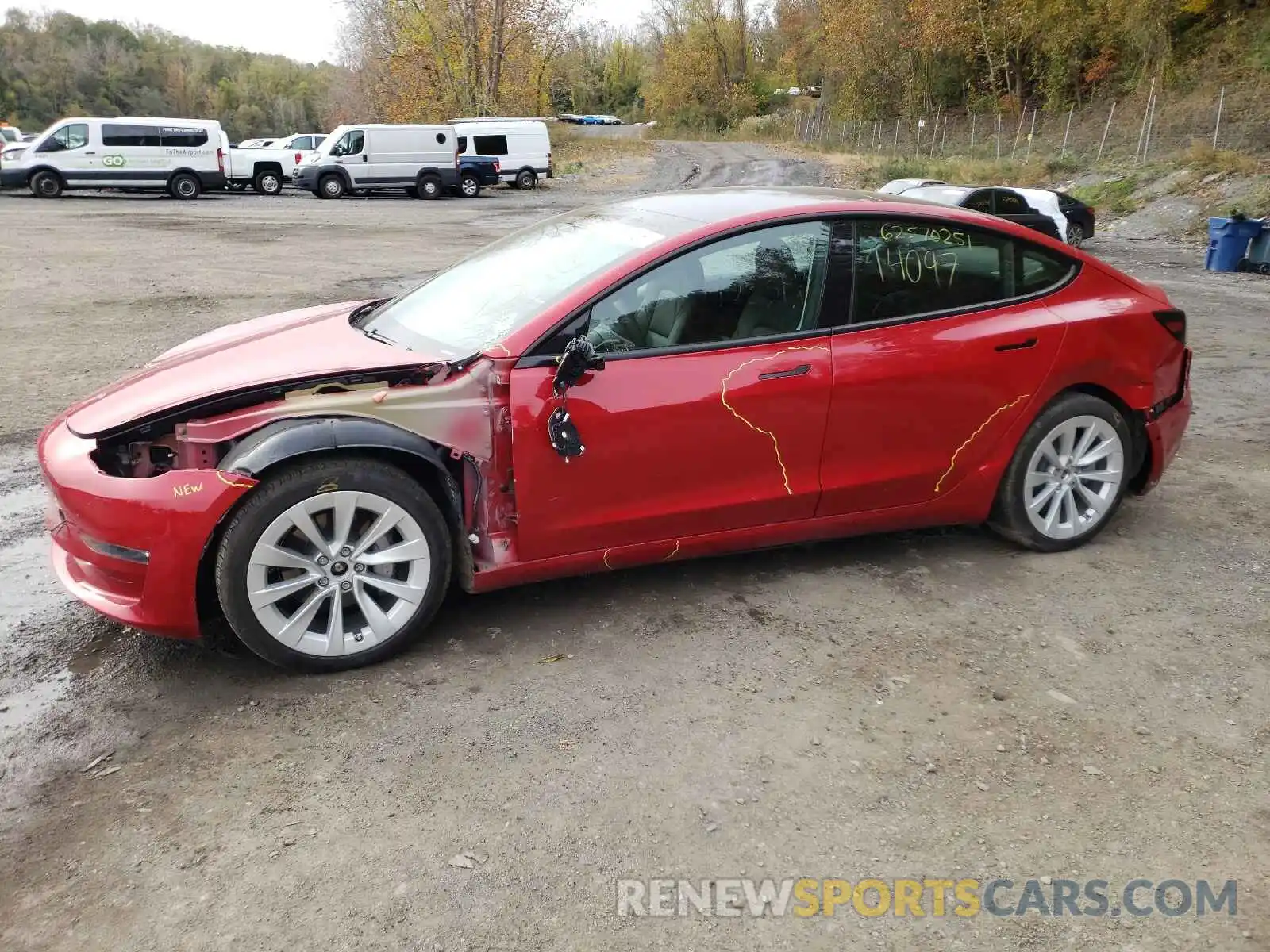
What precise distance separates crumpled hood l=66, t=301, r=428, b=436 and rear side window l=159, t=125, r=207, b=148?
2454 cm

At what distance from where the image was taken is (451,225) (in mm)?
21109

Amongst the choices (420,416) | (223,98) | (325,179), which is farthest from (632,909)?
(223,98)

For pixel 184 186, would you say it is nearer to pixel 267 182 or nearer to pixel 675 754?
pixel 267 182

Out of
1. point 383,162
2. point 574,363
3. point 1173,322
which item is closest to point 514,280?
point 574,363

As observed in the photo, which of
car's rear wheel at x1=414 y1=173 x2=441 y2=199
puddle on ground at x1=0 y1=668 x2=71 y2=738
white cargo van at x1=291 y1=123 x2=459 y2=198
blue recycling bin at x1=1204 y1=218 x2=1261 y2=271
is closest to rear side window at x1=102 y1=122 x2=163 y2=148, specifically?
white cargo van at x1=291 y1=123 x2=459 y2=198

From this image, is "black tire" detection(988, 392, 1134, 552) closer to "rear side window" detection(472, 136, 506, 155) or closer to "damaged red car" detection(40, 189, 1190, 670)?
"damaged red car" detection(40, 189, 1190, 670)

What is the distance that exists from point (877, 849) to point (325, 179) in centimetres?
2895

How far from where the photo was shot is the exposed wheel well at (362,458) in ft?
10.6

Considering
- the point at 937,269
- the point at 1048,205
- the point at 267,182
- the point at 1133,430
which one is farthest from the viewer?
the point at 267,182

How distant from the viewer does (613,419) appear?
3525 mm

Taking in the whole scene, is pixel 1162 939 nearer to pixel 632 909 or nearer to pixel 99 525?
pixel 632 909

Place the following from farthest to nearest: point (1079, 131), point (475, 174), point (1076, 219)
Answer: point (1079, 131), point (475, 174), point (1076, 219)

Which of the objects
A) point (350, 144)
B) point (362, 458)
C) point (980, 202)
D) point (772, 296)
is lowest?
point (362, 458)

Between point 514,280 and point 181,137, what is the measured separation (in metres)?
25.3
